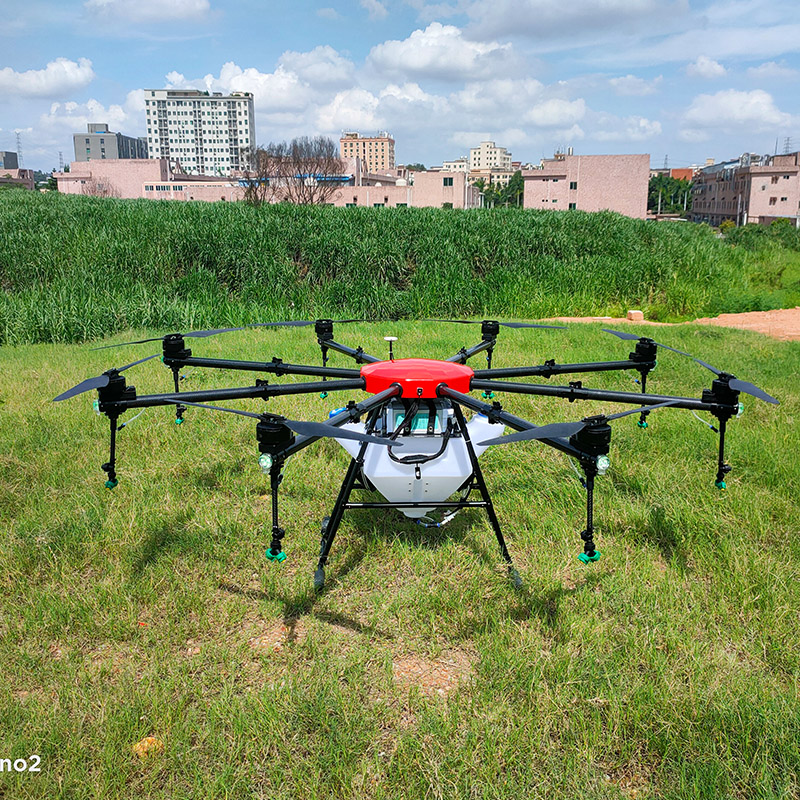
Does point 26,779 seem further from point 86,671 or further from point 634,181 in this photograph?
point 634,181

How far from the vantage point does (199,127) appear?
586ft

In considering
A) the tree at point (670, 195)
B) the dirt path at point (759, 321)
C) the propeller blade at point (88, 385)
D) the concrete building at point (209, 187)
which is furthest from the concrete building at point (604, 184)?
the propeller blade at point (88, 385)

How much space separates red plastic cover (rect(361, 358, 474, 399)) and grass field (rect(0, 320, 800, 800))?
1366 mm

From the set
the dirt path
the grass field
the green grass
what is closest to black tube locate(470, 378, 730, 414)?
the grass field

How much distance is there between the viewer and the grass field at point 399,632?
2.77 m

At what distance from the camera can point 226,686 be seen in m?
3.19

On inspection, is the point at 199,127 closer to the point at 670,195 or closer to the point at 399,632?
the point at 670,195

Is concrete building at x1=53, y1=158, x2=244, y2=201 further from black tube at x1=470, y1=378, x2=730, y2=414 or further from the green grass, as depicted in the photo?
black tube at x1=470, y1=378, x2=730, y2=414

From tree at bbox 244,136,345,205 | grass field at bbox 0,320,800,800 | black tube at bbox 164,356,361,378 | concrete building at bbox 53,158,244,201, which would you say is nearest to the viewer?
grass field at bbox 0,320,800,800

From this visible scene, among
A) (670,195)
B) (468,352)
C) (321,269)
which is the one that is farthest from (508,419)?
(670,195)

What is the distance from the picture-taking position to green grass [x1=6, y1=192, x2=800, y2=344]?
14.2 m

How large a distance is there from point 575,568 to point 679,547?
33.1 inches

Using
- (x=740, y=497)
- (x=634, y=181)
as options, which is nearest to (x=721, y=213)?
(x=634, y=181)

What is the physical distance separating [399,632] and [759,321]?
46.2ft
